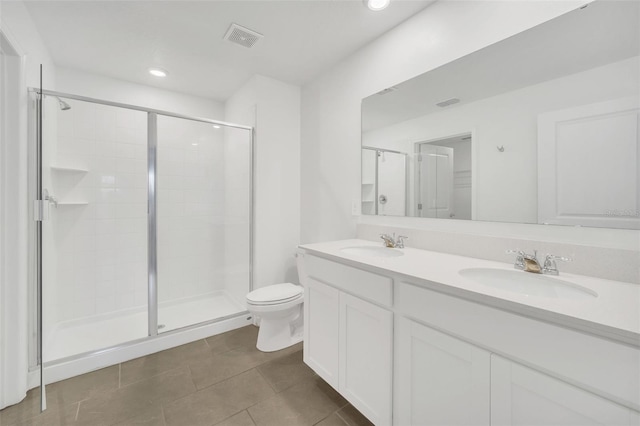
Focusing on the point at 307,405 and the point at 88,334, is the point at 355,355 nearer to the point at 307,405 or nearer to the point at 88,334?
the point at 307,405

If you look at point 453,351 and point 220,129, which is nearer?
point 453,351

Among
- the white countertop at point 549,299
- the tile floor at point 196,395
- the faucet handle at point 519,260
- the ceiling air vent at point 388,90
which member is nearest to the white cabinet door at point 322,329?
the tile floor at point 196,395

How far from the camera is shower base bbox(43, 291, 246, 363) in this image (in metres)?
1.98

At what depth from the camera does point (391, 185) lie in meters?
1.87

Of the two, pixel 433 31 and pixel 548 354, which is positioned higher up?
pixel 433 31

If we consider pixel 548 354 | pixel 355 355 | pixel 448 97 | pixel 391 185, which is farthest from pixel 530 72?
pixel 355 355

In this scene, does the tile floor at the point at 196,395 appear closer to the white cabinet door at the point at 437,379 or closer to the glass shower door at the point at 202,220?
the white cabinet door at the point at 437,379

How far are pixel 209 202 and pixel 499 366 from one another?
2706 mm

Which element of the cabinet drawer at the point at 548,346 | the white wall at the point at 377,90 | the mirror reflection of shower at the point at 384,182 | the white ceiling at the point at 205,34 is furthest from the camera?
the mirror reflection of shower at the point at 384,182

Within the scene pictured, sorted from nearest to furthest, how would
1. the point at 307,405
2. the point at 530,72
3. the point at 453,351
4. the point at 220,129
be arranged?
the point at 453,351, the point at 530,72, the point at 307,405, the point at 220,129

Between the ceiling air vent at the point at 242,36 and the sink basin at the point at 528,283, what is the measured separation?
208 cm

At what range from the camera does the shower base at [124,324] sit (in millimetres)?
1984

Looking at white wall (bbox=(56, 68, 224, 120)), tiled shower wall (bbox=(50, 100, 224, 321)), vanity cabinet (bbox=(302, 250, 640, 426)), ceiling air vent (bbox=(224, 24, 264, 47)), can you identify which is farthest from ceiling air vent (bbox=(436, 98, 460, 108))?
white wall (bbox=(56, 68, 224, 120))

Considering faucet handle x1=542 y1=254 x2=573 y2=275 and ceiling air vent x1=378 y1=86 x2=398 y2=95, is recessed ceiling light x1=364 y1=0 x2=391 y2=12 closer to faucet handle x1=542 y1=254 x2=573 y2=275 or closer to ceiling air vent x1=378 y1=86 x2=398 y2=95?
ceiling air vent x1=378 y1=86 x2=398 y2=95
